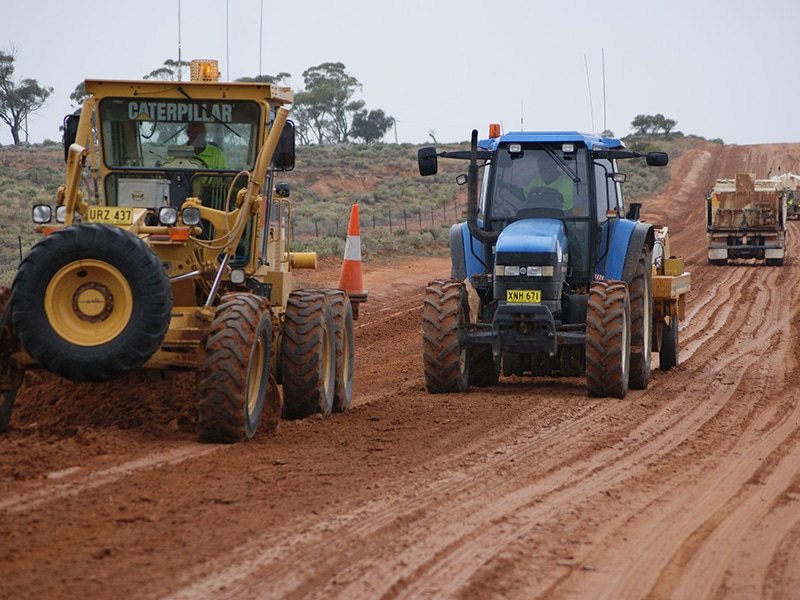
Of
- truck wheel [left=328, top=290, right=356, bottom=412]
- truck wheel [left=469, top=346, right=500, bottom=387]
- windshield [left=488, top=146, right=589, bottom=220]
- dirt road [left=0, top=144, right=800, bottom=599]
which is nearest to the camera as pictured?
dirt road [left=0, top=144, right=800, bottom=599]

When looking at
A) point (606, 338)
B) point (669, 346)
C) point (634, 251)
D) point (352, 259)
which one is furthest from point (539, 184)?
point (352, 259)

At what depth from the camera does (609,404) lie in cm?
1093

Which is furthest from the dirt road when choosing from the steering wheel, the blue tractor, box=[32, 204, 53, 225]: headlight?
the steering wheel

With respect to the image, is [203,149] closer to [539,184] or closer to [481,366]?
[539,184]

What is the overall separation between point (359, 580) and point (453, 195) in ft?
156

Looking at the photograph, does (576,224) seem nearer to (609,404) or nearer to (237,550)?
(609,404)

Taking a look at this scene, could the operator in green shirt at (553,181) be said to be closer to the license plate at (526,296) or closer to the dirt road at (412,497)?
the license plate at (526,296)

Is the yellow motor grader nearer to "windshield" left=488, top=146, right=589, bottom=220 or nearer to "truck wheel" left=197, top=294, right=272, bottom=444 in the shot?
"truck wheel" left=197, top=294, right=272, bottom=444

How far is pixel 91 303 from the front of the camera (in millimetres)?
7590

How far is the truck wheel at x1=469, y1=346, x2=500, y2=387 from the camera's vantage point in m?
12.1

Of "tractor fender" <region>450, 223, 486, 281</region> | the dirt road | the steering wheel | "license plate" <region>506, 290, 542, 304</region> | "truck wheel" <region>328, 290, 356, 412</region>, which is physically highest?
the steering wheel

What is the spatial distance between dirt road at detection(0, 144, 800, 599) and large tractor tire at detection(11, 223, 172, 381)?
65cm

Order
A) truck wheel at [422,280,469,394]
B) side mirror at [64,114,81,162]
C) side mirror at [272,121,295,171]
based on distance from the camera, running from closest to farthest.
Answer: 1. side mirror at [64,114,81,162]
2. side mirror at [272,121,295,171]
3. truck wheel at [422,280,469,394]

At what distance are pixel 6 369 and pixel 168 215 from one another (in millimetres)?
1584
